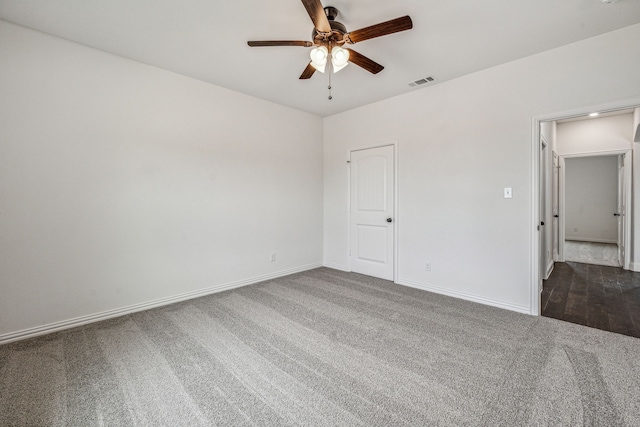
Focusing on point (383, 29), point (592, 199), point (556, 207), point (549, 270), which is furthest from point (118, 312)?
point (592, 199)

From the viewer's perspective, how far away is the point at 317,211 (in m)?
4.90

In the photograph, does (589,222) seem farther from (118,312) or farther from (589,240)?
(118,312)

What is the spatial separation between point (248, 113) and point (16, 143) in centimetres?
235

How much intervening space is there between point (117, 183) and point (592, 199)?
1061cm

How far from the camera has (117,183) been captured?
9.30 feet

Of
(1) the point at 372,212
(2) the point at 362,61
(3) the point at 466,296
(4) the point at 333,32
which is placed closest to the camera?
(4) the point at 333,32

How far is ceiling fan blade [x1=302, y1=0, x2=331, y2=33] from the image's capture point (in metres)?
1.67

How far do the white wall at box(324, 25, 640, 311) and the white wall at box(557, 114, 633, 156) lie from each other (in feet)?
11.5

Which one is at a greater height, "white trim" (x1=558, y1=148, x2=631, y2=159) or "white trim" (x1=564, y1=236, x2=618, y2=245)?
"white trim" (x1=558, y1=148, x2=631, y2=159)

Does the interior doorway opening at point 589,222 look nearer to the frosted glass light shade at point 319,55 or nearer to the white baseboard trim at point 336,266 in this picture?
the frosted glass light shade at point 319,55


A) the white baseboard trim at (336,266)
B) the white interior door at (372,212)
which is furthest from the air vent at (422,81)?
the white baseboard trim at (336,266)

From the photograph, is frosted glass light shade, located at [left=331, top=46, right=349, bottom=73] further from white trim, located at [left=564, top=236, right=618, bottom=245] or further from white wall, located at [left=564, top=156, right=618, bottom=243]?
white trim, located at [left=564, top=236, right=618, bottom=245]

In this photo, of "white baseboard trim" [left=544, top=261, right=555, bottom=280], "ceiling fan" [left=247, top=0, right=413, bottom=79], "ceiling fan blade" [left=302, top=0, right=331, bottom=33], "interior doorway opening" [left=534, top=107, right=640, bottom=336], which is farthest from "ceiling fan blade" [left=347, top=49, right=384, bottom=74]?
"white baseboard trim" [left=544, top=261, right=555, bottom=280]

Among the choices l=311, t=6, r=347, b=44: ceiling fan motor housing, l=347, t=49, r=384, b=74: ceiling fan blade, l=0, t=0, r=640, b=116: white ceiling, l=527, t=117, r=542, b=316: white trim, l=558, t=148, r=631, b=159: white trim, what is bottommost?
l=527, t=117, r=542, b=316: white trim
